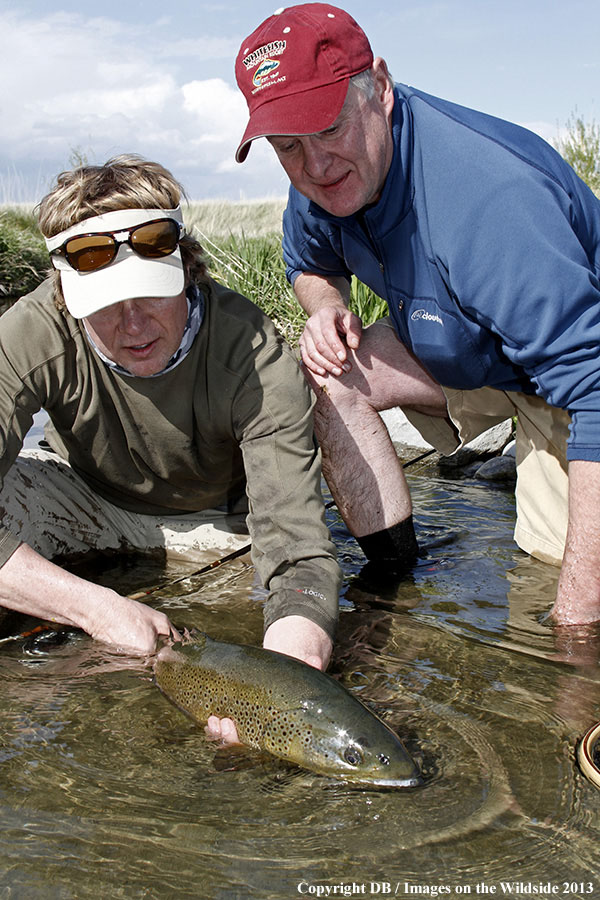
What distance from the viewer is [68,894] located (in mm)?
2232

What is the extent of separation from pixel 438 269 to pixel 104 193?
4.54 ft

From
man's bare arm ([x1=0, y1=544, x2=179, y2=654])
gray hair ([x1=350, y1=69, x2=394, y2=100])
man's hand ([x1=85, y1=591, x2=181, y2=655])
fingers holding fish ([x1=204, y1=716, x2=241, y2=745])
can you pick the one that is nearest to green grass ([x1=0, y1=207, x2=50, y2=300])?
gray hair ([x1=350, y1=69, x2=394, y2=100])

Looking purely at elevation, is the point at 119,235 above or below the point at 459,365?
above

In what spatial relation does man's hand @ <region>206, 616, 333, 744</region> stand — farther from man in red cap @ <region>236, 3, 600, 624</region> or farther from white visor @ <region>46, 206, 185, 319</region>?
white visor @ <region>46, 206, 185, 319</region>

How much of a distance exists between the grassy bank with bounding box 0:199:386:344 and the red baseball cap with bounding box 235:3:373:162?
6.60ft

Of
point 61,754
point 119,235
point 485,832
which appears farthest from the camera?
point 119,235

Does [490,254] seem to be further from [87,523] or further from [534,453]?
[87,523]

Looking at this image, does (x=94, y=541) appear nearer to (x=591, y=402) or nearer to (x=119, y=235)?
(x=119, y=235)

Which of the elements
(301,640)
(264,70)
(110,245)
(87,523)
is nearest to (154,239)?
(110,245)

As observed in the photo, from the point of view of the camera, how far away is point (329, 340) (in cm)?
439

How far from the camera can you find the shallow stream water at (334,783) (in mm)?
2297

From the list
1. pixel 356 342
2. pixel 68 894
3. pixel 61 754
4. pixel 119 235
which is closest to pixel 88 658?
pixel 61 754

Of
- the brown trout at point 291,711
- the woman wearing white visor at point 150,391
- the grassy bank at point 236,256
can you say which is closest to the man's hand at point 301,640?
the woman wearing white visor at point 150,391

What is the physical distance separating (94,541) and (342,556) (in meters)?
1.34
